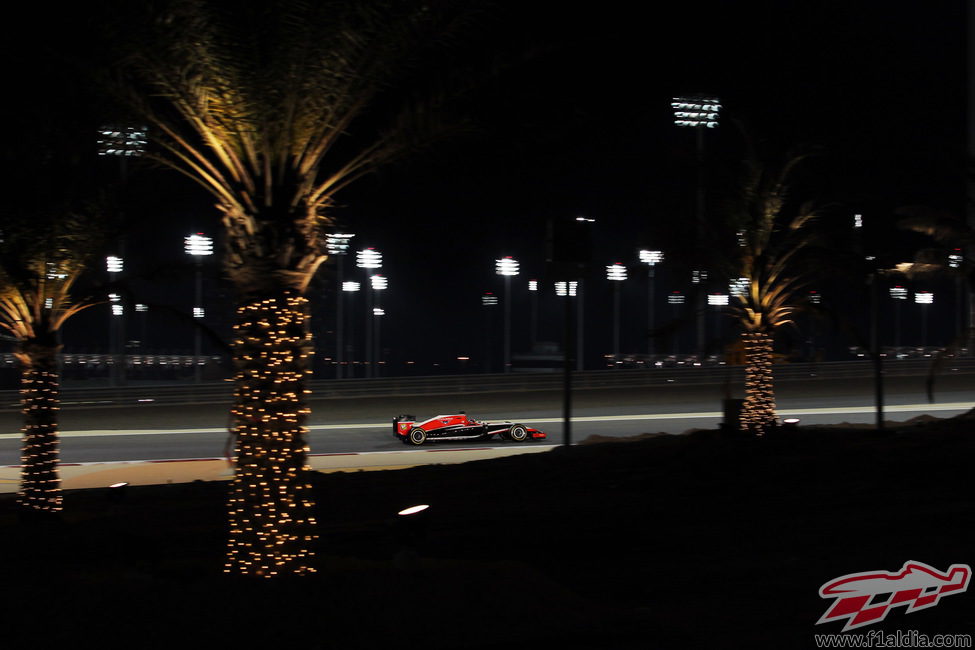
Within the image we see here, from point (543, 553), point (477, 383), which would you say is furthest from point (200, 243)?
point (543, 553)

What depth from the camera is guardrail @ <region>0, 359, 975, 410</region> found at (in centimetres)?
3095

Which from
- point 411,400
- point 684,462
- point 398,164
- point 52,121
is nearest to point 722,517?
point 684,462

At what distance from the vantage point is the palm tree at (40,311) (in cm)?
1126

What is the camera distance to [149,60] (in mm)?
7637

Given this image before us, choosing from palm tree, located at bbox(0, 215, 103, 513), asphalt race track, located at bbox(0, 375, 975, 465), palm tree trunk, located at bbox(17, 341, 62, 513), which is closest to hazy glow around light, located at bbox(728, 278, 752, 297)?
asphalt race track, located at bbox(0, 375, 975, 465)

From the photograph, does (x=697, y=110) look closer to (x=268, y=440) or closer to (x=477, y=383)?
(x=477, y=383)

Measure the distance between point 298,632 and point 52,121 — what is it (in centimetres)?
678

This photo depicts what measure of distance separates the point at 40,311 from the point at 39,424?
135 cm

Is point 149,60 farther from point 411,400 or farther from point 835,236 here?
point 411,400

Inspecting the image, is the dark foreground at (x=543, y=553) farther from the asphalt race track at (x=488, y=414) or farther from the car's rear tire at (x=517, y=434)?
the asphalt race track at (x=488, y=414)

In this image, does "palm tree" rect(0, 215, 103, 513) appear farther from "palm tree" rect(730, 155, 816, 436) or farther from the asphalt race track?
the asphalt race track

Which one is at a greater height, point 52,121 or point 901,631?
point 52,121

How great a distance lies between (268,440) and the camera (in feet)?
23.4

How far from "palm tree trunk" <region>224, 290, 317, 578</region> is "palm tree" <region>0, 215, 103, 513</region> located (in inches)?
211
